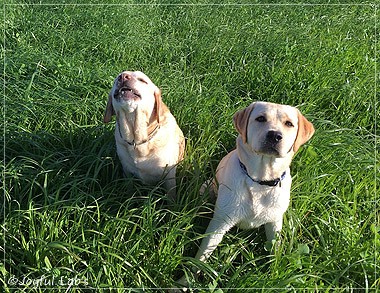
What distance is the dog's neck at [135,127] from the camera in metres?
2.95

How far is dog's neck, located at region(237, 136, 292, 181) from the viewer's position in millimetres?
2453

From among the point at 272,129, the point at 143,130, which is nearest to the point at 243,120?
the point at 272,129

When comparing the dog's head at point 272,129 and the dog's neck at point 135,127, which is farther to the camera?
the dog's neck at point 135,127

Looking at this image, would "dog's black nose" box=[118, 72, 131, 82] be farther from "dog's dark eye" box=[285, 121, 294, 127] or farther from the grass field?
"dog's dark eye" box=[285, 121, 294, 127]

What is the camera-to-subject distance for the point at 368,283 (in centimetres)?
239

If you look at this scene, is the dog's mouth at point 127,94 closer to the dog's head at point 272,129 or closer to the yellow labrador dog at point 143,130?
the yellow labrador dog at point 143,130

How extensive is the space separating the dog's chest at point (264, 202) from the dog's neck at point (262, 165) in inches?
2.8

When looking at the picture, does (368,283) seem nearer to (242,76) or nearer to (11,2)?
(242,76)

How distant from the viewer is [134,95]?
9.50ft

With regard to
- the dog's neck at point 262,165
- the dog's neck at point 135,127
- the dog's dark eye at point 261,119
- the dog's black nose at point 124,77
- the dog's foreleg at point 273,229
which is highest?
the dog's dark eye at point 261,119

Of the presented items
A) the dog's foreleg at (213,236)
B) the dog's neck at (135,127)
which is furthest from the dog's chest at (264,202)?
the dog's neck at (135,127)

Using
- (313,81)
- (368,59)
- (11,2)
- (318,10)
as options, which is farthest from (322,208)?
(11,2)

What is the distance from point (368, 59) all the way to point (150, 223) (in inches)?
136

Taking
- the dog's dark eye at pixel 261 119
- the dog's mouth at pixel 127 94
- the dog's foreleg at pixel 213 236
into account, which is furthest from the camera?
the dog's mouth at pixel 127 94
